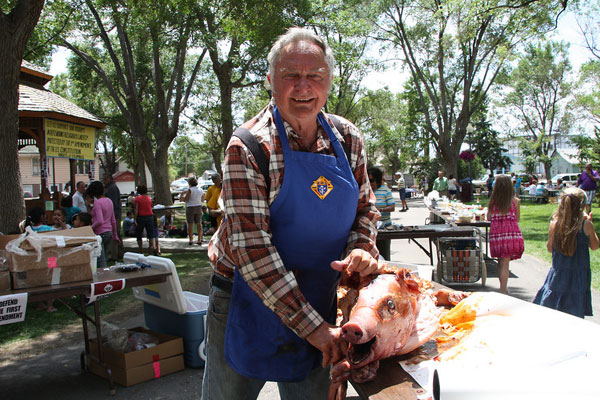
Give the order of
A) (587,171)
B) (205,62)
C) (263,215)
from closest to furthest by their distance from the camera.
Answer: (263,215), (587,171), (205,62)

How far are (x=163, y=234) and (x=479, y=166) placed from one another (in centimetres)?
4484

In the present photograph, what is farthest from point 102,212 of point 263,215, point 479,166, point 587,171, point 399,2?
point 479,166

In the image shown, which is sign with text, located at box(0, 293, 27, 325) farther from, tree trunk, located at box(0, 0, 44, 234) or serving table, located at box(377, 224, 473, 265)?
serving table, located at box(377, 224, 473, 265)

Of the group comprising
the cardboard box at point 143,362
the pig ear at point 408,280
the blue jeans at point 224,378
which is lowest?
the cardboard box at point 143,362

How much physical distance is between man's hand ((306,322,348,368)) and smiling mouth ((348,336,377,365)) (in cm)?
10

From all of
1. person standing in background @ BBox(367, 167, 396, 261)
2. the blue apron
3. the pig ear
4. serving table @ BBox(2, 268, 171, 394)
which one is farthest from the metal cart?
the blue apron

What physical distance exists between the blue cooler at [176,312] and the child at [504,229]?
4655 millimetres

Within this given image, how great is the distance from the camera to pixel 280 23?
13.7m

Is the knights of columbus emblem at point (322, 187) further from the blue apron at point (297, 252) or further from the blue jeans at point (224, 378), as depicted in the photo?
the blue jeans at point (224, 378)

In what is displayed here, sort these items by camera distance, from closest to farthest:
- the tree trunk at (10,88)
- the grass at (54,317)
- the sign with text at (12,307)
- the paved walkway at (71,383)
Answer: the sign with text at (12,307), the paved walkway at (71,383), the grass at (54,317), the tree trunk at (10,88)

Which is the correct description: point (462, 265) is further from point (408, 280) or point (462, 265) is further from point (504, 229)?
point (408, 280)

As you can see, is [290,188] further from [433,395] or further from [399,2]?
[399,2]

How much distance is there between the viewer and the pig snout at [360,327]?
171 centimetres

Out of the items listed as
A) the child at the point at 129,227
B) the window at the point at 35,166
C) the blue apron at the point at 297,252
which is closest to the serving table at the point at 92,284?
the blue apron at the point at 297,252
